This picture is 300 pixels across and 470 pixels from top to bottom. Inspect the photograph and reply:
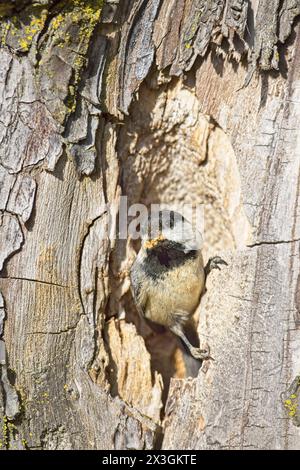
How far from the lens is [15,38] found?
2.23 meters

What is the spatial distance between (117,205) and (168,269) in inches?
16.9

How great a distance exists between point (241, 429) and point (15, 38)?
1.88 meters

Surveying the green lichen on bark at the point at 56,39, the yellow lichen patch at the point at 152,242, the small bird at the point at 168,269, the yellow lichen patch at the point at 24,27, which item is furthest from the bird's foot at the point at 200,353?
the yellow lichen patch at the point at 24,27

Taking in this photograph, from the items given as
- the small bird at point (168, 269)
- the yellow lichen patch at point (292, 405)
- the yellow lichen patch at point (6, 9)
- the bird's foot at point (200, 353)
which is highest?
the yellow lichen patch at point (6, 9)

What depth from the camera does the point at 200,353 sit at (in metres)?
2.43

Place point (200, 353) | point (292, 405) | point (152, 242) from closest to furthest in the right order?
point (292, 405)
point (200, 353)
point (152, 242)

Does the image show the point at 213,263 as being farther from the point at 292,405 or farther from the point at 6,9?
the point at 6,9

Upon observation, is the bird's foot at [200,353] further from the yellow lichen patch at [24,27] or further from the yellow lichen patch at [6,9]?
the yellow lichen patch at [6,9]

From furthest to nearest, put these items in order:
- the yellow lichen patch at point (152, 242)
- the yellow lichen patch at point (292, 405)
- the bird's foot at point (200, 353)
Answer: the yellow lichen patch at point (152, 242), the bird's foot at point (200, 353), the yellow lichen patch at point (292, 405)

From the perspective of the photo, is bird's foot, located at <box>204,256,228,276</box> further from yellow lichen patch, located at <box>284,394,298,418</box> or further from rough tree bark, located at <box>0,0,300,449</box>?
yellow lichen patch, located at <box>284,394,298,418</box>

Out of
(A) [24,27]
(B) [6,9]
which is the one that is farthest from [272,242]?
(B) [6,9]

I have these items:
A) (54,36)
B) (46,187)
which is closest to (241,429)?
(46,187)

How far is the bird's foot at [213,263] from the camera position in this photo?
2.47 m

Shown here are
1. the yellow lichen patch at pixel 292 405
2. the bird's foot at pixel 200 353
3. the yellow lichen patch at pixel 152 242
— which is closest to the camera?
the yellow lichen patch at pixel 292 405
